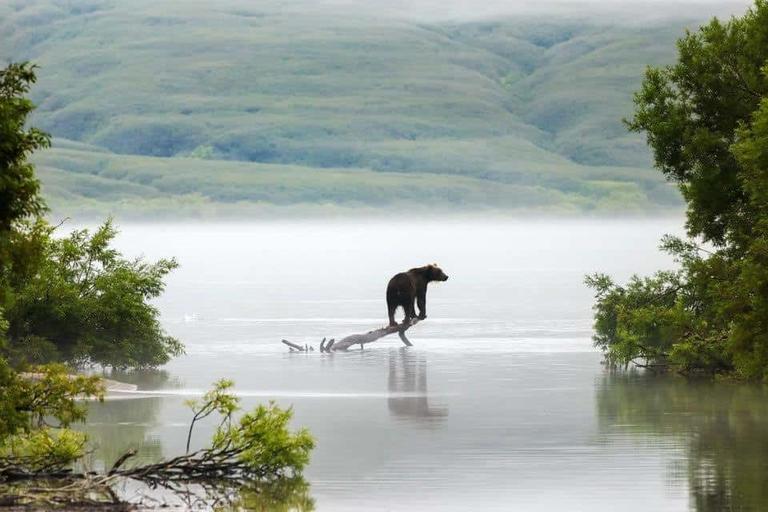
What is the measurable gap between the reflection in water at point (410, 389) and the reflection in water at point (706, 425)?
3.15 metres

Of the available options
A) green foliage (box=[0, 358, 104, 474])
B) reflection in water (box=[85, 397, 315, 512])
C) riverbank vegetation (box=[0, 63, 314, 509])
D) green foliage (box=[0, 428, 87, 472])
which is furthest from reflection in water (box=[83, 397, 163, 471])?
green foliage (box=[0, 358, 104, 474])

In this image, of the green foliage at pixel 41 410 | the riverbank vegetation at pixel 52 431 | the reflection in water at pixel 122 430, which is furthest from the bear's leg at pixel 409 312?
the green foliage at pixel 41 410

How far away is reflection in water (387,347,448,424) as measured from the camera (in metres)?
29.7

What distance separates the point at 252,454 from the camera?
21.4 meters

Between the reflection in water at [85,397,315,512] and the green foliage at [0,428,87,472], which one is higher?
the green foliage at [0,428,87,472]

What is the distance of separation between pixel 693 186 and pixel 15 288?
13310 millimetres

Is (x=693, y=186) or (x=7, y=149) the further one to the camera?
(x=693, y=186)

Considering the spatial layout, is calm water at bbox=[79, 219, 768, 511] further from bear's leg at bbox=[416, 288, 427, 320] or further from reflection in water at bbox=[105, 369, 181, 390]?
bear's leg at bbox=[416, 288, 427, 320]

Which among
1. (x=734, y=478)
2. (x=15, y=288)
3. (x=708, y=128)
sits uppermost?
(x=708, y=128)

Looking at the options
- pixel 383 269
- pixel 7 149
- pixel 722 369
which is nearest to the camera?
pixel 7 149


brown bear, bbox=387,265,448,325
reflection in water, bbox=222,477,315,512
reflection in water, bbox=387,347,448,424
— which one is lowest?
reflection in water, bbox=222,477,315,512

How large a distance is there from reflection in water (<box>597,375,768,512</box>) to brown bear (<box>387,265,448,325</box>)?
8.74 meters

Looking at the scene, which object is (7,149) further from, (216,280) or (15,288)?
(216,280)

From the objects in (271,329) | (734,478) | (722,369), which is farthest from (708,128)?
(271,329)
